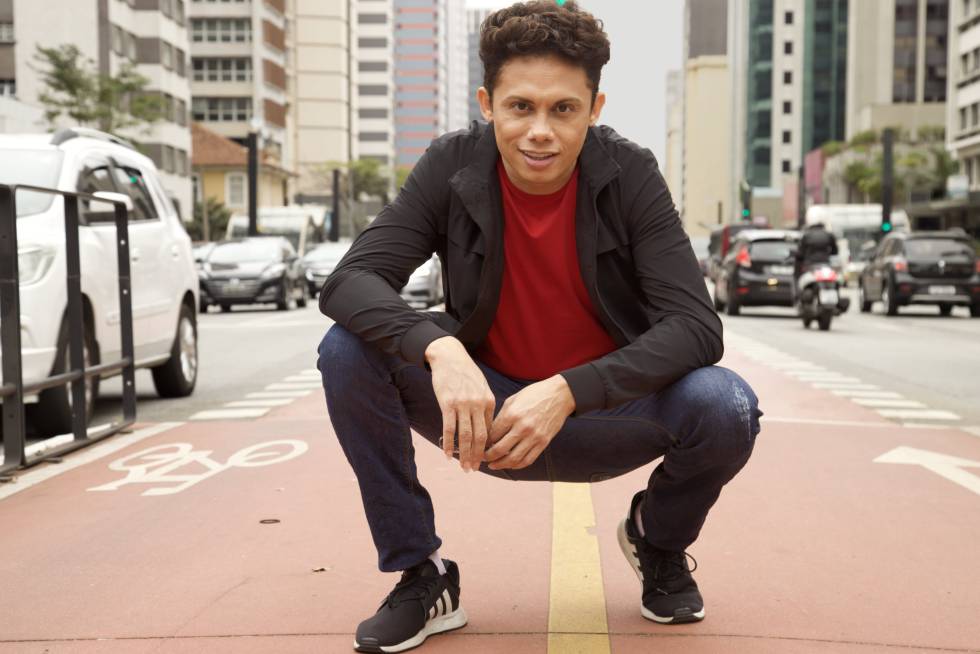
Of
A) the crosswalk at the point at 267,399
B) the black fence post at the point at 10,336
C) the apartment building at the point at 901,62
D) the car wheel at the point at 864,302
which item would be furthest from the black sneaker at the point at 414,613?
the apartment building at the point at 901,62

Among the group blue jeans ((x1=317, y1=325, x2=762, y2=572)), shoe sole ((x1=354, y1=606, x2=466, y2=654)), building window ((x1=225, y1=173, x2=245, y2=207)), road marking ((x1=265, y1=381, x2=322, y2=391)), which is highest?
building window ((x1=225, y1=173, x2=245, y2=207))

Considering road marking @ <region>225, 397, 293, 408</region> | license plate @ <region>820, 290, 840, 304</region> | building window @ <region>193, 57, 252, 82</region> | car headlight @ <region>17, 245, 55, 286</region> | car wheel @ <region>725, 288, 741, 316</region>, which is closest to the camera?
car headlight @ <region>17, 245, 55, 286</region>

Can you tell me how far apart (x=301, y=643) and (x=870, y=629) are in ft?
5.06

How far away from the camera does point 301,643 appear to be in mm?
3852

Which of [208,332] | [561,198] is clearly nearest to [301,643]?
[561,198]

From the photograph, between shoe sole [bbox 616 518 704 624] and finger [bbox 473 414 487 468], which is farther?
shoe sole [bbox 616 518 704 624]

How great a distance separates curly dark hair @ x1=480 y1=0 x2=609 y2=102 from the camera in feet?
12.4

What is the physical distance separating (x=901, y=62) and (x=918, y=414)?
337ft

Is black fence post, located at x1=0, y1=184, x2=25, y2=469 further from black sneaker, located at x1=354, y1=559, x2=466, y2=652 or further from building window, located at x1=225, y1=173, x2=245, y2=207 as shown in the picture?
building window, located at x1=225, y1=173, x2=245, y2=207

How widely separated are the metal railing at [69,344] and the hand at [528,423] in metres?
3.98

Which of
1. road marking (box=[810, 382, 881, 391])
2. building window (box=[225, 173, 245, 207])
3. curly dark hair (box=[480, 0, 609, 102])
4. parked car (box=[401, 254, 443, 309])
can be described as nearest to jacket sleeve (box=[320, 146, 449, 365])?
curly dark hair (box=[480, 0, 609, 102])

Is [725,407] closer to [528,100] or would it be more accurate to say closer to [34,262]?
[528,100]

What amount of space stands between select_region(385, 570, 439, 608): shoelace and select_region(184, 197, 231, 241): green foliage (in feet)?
246

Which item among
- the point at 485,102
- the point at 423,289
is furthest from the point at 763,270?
the point at 485,102
